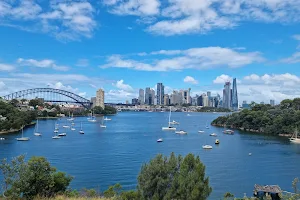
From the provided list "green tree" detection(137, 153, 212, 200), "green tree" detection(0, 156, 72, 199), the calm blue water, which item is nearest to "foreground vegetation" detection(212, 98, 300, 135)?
the calm blue water

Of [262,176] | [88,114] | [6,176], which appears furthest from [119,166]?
[88,114]

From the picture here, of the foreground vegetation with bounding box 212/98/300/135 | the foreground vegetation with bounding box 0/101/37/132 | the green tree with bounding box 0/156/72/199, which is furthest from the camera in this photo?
A: the foreground vegetation with bounding box 212/98/300/135

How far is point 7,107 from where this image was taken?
4988 centimetres

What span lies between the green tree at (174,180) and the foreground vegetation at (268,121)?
38.8 m

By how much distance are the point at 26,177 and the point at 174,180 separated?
135 inches

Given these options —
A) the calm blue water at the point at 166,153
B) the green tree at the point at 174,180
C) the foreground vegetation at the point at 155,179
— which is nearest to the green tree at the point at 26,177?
the foreground vegetation at the point at 155,179

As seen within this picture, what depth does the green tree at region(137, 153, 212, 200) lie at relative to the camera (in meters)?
6.09

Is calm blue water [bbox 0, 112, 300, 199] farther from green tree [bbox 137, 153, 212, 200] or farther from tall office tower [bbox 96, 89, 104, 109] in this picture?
tall office tower [bbox 96, 89, 104, 109]

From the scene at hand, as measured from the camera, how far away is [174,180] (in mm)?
6422

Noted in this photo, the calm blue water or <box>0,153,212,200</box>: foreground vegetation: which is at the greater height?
<box>0,153,212,200</box>: foreground vegetation

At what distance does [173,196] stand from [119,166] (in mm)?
15352

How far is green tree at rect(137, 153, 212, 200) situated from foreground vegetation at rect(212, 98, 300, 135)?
38.8m

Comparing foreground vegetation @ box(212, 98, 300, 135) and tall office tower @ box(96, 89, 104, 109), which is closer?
foreground vegetation @ box(212, 98, 300, 135)

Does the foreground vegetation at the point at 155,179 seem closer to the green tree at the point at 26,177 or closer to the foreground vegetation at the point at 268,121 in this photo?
the green tree at the point at 26,177
